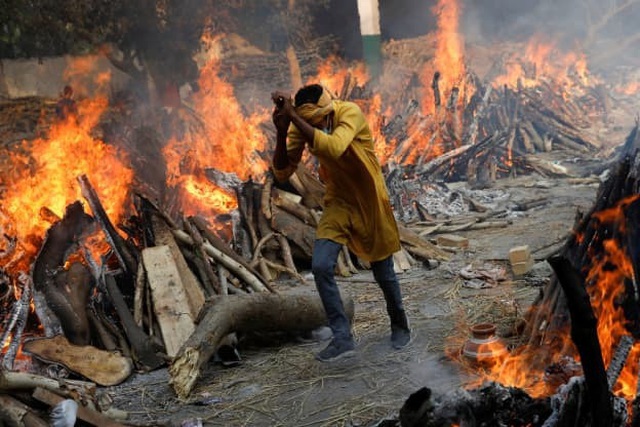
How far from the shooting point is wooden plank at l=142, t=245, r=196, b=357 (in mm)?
5699

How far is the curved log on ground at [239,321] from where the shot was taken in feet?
15.6

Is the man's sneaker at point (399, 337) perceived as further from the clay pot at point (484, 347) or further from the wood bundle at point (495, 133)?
the wood bundle at point (495, 133)

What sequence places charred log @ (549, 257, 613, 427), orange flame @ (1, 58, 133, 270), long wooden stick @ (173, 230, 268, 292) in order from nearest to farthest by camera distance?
1. charred log @ (549, 257, 613, 427)
2. long wooden stick @ (173, 230, 268, 292)
3. orange flame @ (1, 58, 133, 270)

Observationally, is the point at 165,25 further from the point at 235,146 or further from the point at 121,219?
the point at 121,219

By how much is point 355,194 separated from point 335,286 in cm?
76

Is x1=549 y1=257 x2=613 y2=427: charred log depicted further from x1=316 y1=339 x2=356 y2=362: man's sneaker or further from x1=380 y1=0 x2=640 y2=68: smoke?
x1=380 y1=0 x2=640 y2=68: smoke

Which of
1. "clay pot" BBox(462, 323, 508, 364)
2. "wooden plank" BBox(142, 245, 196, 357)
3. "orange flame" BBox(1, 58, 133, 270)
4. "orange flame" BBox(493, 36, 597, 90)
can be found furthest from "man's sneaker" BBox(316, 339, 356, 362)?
"orange flame" BBox(493, 36, 597, 90)

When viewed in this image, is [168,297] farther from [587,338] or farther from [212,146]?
[212,146]

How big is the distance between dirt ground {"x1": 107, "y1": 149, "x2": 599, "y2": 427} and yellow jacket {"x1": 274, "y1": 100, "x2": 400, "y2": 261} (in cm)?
90

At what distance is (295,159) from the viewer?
5250mm

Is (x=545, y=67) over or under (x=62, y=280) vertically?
over

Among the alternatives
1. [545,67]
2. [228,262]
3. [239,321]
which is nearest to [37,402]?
[239,321]

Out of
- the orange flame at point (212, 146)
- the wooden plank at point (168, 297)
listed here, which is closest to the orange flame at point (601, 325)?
the wooden plank at point (168, 297)

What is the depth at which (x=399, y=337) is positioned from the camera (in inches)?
211
